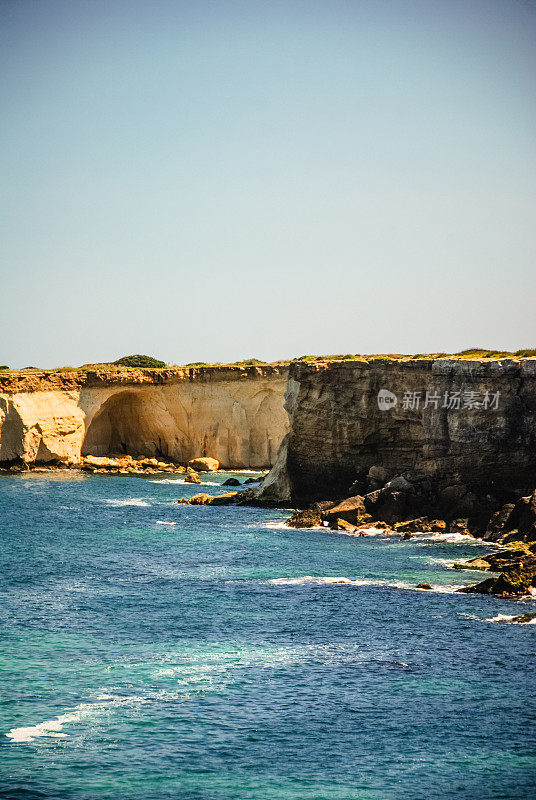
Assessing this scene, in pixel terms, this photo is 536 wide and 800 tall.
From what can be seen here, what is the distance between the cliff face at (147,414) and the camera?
74500 mm

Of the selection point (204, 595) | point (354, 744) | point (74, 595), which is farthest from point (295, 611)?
point (354, 744)

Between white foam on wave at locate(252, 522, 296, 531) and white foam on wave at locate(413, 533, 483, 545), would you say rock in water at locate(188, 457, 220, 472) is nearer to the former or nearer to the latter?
white foam on wave at locate(252, 522, 296, 531)

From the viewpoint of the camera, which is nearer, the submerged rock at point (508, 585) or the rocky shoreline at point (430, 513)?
the submerged rock at point (508, 585)

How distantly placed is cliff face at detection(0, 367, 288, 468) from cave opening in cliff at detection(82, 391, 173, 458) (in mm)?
95

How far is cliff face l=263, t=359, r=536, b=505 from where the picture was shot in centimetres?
4319

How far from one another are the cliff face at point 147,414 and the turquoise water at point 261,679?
37666 millimetres

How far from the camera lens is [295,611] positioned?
27.6 metres

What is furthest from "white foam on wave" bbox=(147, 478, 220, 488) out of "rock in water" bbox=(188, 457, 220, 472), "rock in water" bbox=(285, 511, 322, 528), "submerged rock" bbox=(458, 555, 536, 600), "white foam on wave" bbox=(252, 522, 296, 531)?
"submerged rock" bbox=(458, 555, 536, 600)

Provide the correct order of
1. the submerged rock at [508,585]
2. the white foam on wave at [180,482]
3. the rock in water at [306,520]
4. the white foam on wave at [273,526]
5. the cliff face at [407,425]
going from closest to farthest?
the submerged rock at [508,585] < the cliff face at [407,425] < the white foam on wave at [273,526] < the rock in water at [306,520] < the white foam on wave at [180,482]

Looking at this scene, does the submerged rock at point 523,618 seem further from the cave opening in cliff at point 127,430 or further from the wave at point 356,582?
the cave opening in cliff at point 127,430

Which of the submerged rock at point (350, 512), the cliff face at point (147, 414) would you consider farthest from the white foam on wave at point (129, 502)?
the cliff face at point (147, 414)

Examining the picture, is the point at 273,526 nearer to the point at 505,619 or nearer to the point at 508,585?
the point at 508,585

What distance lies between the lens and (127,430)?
283 feet

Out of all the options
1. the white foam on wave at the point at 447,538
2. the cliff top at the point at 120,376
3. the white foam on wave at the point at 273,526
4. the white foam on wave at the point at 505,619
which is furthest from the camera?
the cliff top at the point at 120,376
